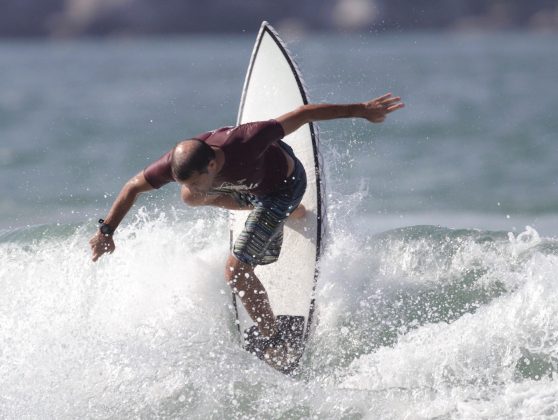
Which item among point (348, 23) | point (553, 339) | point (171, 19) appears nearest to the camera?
point (553, 339)

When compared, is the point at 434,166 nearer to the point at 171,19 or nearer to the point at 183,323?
the point at 183,323

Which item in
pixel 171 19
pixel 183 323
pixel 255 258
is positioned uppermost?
pixel 255 258

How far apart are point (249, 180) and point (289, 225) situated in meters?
1.22

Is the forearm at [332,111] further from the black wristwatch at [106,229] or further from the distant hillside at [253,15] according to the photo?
the distant hillside at [253,15]

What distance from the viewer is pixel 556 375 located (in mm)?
5617

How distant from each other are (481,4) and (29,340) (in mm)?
48610

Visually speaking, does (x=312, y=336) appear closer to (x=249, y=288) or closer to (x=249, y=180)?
(x=249, y=288)

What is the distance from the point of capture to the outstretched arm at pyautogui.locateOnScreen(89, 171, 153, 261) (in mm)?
5730

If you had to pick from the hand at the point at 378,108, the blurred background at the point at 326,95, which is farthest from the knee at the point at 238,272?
the blurred background at the point at 326,95

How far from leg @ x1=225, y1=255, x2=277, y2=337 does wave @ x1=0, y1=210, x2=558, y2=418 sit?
Result: 0.29 meters

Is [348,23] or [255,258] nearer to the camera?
[255,258]

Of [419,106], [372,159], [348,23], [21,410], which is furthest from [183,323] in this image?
[348,23]

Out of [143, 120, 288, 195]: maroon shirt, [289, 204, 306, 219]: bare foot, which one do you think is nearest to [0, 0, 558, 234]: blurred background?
[289, 204, 306, 219]: bare foot

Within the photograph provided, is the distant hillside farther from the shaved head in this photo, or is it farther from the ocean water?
the shaved head
